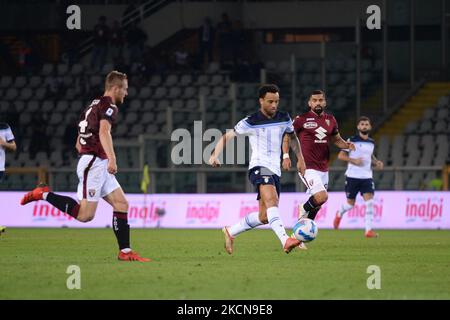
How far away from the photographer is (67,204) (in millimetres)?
15930

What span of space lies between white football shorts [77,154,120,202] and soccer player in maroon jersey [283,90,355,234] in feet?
15.3

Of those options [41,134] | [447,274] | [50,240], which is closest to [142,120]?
[41,134]

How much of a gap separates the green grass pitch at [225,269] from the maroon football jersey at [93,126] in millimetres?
1523

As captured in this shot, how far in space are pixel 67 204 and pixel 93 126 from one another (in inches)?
49.9

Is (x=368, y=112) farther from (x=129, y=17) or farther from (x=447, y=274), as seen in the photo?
(x=447, y=274)

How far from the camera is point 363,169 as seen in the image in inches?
965

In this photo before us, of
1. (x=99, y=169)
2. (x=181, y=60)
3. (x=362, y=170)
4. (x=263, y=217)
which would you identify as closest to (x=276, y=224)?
(x=263, y=217)

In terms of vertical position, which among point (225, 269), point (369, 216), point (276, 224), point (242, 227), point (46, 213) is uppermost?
point (276, 224)

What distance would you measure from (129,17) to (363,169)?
16.8 metres

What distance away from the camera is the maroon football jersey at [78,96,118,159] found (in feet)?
50.1

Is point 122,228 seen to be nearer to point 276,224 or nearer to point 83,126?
point 83,126

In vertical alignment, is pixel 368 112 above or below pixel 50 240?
above
